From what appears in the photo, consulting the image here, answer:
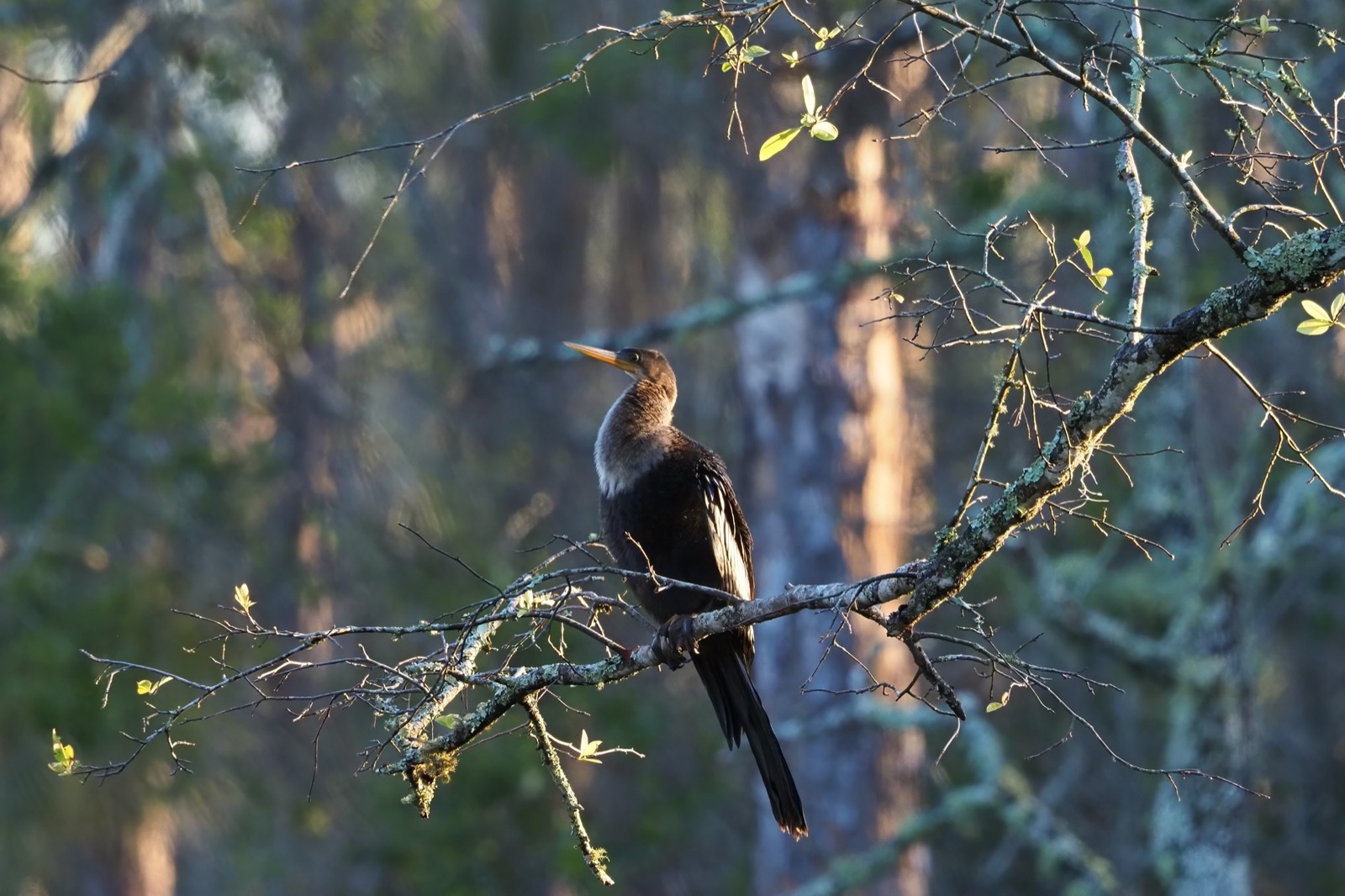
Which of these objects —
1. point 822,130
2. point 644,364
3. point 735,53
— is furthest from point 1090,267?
point 644,364

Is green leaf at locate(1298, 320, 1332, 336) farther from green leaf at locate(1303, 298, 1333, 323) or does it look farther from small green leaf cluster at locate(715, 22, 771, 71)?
small green leaf cluster at locate(715, 22, 771, 71)

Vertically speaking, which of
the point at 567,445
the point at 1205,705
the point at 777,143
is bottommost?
the point at 777,143

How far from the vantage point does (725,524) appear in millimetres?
4590

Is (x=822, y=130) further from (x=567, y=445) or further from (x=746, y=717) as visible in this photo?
(x=567, y=445)

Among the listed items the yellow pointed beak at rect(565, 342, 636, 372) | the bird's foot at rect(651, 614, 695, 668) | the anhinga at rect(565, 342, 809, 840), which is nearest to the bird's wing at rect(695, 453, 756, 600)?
the anhinga at rect(565, 342, 809, 840)

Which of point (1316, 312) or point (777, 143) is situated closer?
point (1316, 312)

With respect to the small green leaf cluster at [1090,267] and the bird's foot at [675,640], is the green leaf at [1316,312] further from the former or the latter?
the bird's foot at [675,640]

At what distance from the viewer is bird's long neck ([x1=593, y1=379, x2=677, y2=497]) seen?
4.68 m

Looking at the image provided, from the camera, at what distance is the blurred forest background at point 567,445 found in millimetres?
7824

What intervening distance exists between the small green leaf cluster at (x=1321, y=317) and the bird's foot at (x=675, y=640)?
5.19 feet

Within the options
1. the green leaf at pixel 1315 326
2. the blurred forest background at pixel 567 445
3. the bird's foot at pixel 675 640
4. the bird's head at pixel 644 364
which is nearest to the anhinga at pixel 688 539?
the bird's foot at pixel 675 640

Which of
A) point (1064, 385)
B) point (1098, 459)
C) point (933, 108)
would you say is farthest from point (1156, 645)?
point (933, 108)

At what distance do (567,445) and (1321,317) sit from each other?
1190 centimetres

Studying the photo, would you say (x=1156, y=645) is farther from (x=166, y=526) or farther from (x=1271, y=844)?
(x=166, y=526)
